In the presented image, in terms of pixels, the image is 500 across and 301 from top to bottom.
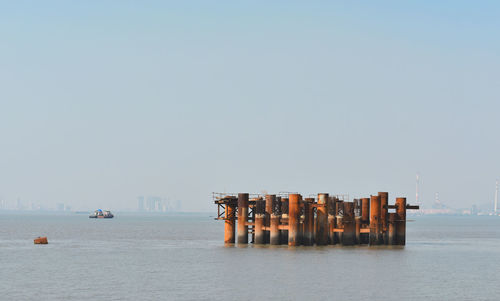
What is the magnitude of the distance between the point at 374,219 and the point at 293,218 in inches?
306

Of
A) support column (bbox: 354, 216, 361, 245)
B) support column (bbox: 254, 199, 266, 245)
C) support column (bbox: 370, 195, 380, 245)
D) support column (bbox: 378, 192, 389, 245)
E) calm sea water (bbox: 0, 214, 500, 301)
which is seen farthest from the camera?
support column (bbox: 354, 216, 361, 245)

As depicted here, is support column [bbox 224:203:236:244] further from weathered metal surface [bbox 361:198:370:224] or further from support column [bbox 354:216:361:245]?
weathered metal surface [bbox 361:198:370:224]

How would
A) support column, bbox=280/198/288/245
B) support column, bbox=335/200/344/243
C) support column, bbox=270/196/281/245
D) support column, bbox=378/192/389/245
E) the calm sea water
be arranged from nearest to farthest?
the calm sea water < support column, bbox=270/196/281/245 < support column, bbox=280/198/288/245 < support column, bbox=378/192/389/245 < support column, bbox=335/200/344/243

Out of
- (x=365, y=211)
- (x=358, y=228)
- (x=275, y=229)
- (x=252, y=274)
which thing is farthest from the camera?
(x=358, y=228)

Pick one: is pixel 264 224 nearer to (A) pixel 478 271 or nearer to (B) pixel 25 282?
(A) pixel 478 271

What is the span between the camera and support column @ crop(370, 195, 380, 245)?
70125 millimetres

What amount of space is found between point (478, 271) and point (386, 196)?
1265cm

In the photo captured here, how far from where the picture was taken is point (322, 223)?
7050 cm

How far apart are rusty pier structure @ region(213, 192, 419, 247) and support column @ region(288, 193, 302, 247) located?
66 millimetres

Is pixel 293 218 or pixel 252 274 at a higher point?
pixel 293 218

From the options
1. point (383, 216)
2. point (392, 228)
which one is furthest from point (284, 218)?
point (392, 228)

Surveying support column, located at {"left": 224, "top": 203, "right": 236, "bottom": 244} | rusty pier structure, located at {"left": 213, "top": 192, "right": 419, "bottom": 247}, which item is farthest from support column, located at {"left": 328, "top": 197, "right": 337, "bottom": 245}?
support column, located at {"left": 224, "top": 203, "right": 236, "bottom": 244}

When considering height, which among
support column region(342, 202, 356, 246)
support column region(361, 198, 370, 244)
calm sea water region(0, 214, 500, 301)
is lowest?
calm sea water region(0, 214, 500, 301)

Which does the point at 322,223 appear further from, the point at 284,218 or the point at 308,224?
the point at 284,218
